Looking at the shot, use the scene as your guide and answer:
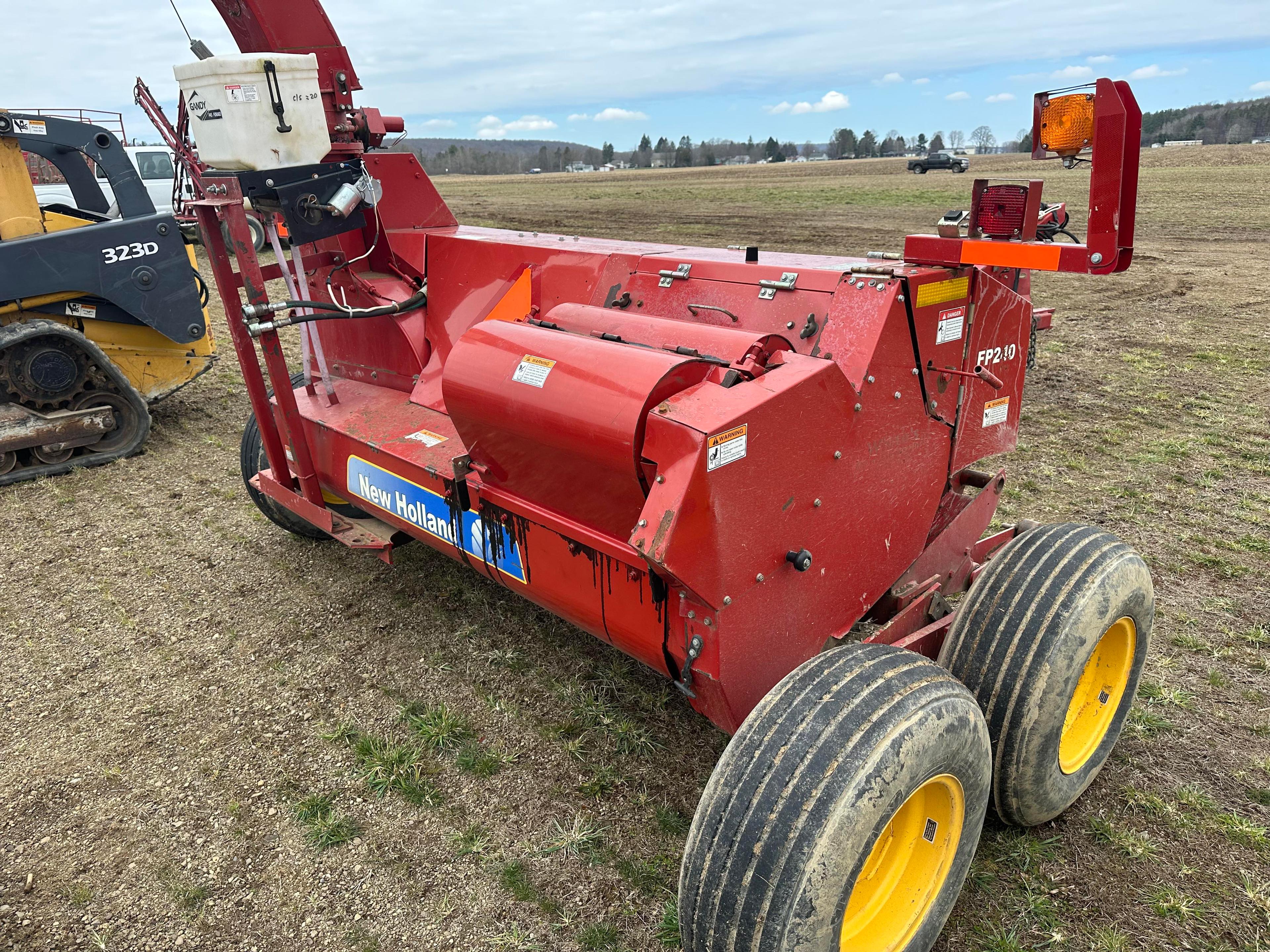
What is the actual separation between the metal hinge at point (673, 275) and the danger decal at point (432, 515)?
1.04 m

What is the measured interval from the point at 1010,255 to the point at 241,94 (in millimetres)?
2628

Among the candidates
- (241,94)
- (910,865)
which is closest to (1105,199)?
(910,865)

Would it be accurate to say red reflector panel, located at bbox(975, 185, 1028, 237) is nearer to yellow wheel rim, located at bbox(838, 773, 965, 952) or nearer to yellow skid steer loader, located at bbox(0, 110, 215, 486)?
yellow wheel rim, located at bbox(838, 773, 965, 952)

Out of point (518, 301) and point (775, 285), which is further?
point (518, 301)

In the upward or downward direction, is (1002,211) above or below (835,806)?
above

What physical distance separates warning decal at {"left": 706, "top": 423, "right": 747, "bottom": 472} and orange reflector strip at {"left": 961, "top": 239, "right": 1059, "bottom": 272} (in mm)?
1027

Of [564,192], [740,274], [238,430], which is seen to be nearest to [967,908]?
[740,274]

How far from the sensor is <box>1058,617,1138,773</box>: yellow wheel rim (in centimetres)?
274

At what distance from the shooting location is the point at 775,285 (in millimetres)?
2699

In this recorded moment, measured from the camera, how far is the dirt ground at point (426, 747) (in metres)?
2.47

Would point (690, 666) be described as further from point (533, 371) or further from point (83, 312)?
point (83, 312)

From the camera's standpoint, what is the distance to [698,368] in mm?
2242

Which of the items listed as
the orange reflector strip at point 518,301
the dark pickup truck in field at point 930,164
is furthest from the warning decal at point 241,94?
the dark pickup truck in field at point 930,164

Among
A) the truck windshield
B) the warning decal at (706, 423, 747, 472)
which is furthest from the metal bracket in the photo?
the truck windshield
